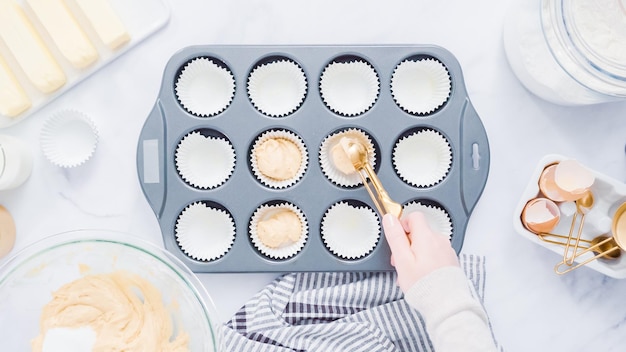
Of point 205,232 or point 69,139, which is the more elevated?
point 69,139

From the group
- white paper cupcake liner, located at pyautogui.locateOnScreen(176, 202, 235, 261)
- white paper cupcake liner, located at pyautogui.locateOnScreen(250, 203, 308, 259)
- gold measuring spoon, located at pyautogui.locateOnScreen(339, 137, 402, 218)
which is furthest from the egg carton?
white paper cupcake liner, located at pyautogui.locateOnScreen(176, 202, 235, 261)

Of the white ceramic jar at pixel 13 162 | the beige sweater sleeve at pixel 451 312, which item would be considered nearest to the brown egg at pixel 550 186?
the beige sweater sleeve at pixel 451 312

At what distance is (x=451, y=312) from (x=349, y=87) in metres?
0.41

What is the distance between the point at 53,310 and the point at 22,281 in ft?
0.25

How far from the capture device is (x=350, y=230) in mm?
978

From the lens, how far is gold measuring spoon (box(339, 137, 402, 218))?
0.89 metres

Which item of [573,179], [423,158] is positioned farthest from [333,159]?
[573,179]

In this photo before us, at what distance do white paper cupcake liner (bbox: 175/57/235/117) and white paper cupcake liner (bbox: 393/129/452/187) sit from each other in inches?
12.0

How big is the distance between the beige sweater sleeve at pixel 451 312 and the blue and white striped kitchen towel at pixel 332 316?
0.28 ft

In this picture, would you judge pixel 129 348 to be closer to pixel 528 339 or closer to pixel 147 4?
pixel 147 4

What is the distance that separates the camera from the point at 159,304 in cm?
92

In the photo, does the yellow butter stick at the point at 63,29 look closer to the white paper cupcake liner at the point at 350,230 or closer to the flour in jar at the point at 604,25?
the white paper cupcake liner at the point at 350,230

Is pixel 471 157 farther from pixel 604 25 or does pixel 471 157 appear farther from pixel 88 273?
pixel 88 273

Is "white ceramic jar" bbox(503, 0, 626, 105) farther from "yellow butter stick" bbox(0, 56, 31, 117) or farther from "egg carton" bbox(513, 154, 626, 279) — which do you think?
"yellow butter stick" bbox(0, 56, 31, 117)
